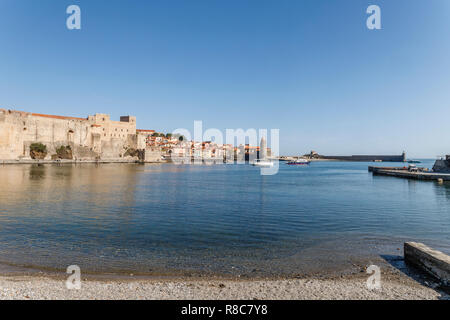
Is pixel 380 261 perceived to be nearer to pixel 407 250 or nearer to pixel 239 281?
pixel 407 250

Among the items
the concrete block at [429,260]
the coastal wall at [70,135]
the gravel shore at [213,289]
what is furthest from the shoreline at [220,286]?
the coastal wall at [70,135]

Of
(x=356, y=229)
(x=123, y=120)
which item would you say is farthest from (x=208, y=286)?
(x=123, y=120)

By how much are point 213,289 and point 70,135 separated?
7716cm

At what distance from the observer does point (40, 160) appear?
62000 millimetres

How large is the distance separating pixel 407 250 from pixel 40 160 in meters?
70.6

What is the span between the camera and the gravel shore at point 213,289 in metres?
4.73

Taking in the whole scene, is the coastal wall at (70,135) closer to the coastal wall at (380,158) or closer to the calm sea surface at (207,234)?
the calm sea surface at (207,234)

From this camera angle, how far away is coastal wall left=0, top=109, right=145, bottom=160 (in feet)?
187

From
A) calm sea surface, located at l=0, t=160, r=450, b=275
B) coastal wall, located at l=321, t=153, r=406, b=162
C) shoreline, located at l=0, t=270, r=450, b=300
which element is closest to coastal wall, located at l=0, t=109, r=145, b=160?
calm sea surface, located at l=0, t=160, r=450, b=275

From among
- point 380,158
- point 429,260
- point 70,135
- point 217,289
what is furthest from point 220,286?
point 380,158

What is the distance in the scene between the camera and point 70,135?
71.6 metres

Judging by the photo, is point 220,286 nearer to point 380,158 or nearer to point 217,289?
point 217,289

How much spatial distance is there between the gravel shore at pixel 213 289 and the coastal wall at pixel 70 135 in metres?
63.6

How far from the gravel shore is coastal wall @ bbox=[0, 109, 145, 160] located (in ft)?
209
